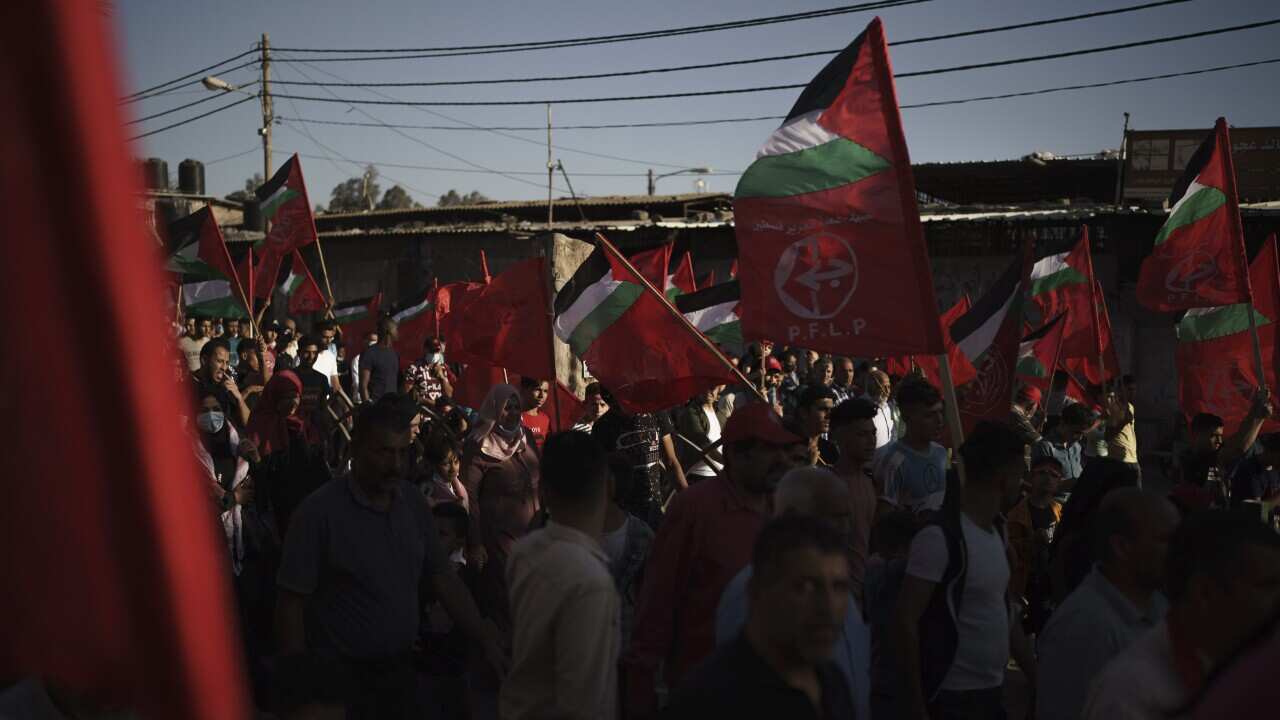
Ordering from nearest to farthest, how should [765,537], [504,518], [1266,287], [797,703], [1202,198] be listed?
1. [797,703]
2. [765,537]
3. [504,518]
4. [1202,198]
5. [1266,287]

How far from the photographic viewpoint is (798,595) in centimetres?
278

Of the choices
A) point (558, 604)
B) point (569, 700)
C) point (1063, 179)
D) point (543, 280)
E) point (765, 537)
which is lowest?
point (569, 700)

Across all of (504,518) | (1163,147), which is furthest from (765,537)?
(1163,147)

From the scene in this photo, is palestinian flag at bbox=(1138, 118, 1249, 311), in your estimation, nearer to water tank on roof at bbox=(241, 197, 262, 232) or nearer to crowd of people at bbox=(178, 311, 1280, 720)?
crowd of people at bbox=(178, 311, 1280, 720)

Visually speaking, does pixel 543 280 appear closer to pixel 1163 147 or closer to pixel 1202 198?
pixel 1202 198

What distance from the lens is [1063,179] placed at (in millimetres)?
27828

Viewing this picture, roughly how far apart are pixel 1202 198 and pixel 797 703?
7816mm

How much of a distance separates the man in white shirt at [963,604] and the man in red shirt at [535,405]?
4.62 m

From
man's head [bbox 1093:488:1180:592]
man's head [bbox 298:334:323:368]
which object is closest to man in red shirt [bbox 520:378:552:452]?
man's head [bbox 298:334:323:368]

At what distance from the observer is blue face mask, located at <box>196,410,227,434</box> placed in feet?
24.6

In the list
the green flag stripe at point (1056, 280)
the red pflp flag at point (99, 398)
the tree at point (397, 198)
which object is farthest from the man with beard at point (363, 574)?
the tree at point (397, 198)

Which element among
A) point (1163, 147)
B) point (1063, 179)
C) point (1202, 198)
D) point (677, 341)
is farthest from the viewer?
point (1063, 179)

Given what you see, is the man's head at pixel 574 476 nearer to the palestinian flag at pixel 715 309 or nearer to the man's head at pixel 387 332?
the palestinian flag at pixel 715 309

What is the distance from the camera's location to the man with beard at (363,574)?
14.1 ft
